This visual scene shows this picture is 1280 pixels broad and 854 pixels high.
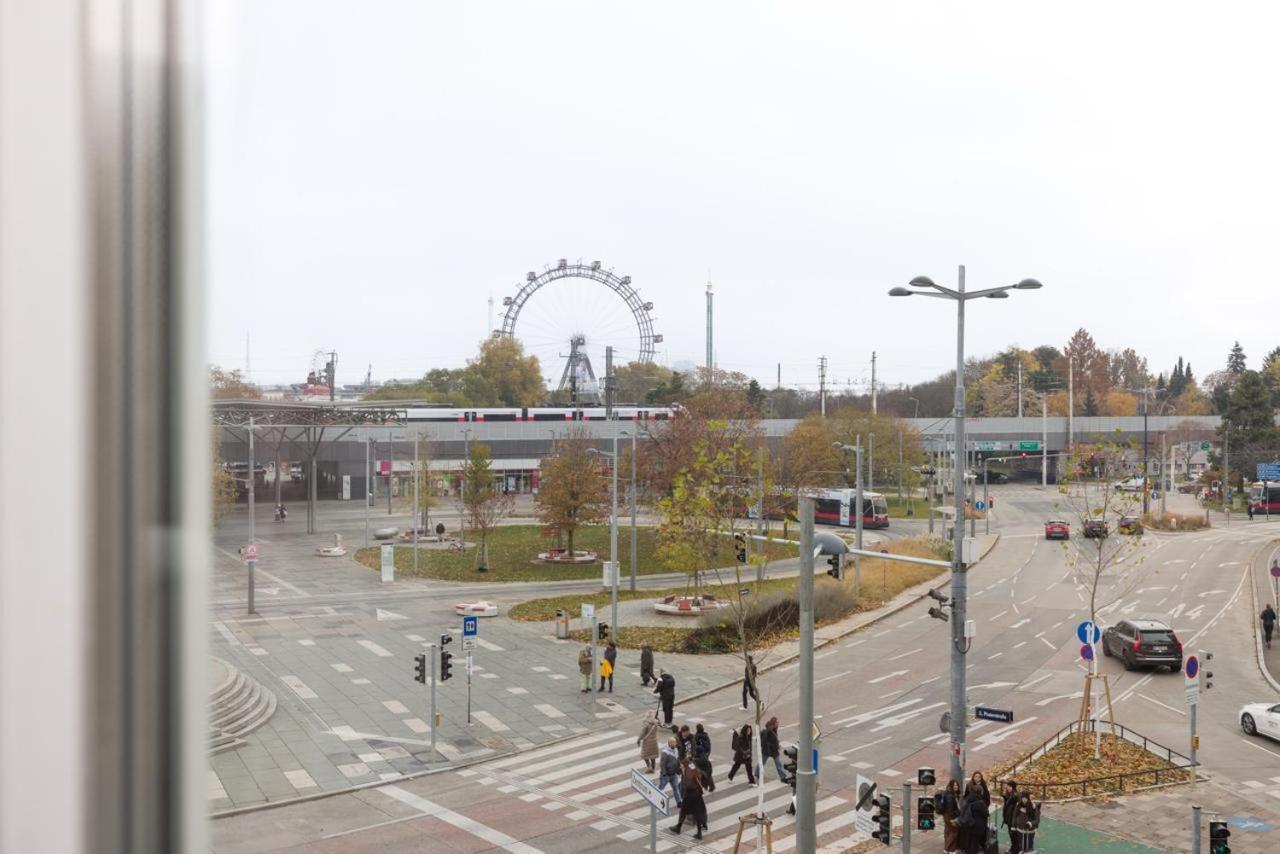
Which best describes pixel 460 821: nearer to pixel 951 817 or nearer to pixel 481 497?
pixel 951 817

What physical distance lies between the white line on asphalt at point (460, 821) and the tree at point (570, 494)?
71.0ft

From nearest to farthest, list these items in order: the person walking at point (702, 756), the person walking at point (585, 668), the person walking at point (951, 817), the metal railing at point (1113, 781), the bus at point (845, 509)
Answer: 1. the person walking at point (951, 817)
2. the metal railing at point (1113, 781)
3. the person walking at point (702, 756)
4. the person walking at point (585, 668)
5. the bus at point (845, 509)

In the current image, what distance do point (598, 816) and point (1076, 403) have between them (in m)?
87.6

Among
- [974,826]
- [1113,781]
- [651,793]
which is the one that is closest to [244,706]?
[651,793]

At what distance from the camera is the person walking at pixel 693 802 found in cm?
1252

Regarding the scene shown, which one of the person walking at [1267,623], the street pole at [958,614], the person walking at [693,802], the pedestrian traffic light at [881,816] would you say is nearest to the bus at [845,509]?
the person walking at [1267,623]

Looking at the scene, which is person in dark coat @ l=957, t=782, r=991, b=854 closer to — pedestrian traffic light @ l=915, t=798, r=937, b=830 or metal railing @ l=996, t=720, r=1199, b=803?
pedestrian traffic light @ l=915, t=798, r=937, b=830

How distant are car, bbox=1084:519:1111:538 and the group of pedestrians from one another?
9.00m

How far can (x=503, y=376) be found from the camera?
276 ft

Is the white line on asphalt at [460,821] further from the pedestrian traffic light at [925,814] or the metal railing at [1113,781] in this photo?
the metal railing at [1113,781]

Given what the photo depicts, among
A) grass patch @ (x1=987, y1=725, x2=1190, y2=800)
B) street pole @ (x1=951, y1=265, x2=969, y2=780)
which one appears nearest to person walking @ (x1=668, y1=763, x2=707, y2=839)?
street pole @ (x1=951, y1=265, x2=969, y2=780)

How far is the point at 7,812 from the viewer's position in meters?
1.47

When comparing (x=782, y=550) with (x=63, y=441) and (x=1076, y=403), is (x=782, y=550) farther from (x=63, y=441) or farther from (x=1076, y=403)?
(x=1076, y=403)

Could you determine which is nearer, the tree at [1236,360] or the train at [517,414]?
the train at [517,414]
